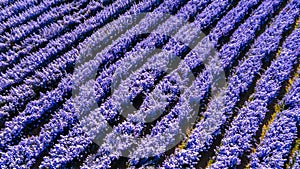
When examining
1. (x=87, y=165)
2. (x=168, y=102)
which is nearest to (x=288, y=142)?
(x=168, y=102)

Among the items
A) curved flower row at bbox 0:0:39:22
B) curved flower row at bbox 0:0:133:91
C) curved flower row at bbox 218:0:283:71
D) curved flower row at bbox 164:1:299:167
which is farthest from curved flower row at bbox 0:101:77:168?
curved flower row at bbox 218:0:283:71

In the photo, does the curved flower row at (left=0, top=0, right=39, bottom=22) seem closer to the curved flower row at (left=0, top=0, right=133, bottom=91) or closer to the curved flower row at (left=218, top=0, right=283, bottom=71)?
the curved flower row at (left=0, top=0, right=133, bottom=91)

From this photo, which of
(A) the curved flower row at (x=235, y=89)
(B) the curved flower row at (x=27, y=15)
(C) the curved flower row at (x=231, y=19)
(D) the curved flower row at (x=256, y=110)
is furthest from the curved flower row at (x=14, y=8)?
(D) the curved flower row at (x=256, y=110)

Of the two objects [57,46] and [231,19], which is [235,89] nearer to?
[231,19]

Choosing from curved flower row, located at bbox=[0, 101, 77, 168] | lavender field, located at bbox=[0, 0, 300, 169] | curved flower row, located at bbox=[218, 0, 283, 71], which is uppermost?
curved flower row, located at bbox=[218, 0, 283, 71]

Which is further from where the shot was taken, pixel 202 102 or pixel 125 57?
pixel 125 57

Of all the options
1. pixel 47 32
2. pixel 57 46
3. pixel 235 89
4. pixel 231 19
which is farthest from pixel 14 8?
pixel 235 89

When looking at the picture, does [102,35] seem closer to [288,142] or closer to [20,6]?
[20,6]

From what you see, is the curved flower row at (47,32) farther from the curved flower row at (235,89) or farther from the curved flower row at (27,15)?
the curved flower row at (235,89)

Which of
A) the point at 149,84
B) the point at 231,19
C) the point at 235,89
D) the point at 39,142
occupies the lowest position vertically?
the point at 39,142
